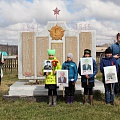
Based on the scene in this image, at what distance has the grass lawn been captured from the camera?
5203 mm

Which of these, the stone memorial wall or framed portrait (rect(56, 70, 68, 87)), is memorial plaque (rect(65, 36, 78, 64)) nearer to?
the stone memorial wall

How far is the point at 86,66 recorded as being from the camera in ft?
20.0

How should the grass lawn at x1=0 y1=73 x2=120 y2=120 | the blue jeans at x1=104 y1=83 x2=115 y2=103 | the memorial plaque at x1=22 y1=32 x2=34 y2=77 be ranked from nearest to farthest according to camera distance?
the grass lawn at x1=0 y1=73 x2=120 y2=120 < the blue jeans at x1=104 y1=83 x2=115 y2=103 < the memorial plaque at x1=22 y1=32 x2=34 y2=77

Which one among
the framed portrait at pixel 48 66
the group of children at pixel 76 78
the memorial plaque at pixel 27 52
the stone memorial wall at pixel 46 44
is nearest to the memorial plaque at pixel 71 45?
the stone memorial wall at pixel 46 44

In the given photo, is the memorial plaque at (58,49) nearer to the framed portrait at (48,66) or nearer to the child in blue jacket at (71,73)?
the child in blue jacket at (71,73)

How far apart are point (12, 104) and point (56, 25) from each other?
2.79 m

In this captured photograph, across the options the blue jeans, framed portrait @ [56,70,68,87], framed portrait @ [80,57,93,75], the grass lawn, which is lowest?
the grass lawn

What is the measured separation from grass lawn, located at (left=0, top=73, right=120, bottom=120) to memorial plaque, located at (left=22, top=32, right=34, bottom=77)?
1403 mm

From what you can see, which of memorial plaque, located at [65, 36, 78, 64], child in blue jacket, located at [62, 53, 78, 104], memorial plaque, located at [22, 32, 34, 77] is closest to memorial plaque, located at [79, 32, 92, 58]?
memorial plaque, located at [65, 36, 78, 64]

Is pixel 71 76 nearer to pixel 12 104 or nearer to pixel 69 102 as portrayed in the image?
pixel 69 102

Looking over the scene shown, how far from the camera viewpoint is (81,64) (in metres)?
6.16

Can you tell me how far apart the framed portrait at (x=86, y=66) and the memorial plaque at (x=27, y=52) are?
2.28 m

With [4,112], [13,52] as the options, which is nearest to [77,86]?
[4,112]

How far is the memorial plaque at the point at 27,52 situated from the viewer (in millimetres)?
7887
